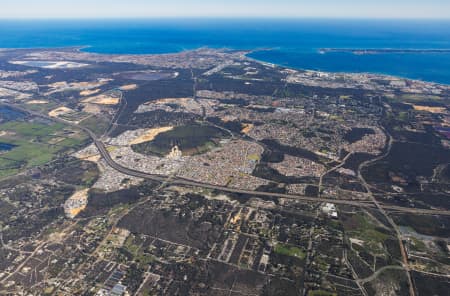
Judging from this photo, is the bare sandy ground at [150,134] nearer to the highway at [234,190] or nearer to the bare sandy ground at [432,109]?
the highway at [234,190]

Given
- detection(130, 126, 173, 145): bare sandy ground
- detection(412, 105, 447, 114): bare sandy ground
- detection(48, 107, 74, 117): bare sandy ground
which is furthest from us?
detection(412, 105, 447, 114): bare sandy ground

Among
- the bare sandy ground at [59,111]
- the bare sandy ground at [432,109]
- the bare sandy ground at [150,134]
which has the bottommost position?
the bare sandy ground at [150,134]

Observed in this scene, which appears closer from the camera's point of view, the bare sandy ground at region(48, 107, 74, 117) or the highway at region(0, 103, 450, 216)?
the highway at region(0, 103, 450, 216)

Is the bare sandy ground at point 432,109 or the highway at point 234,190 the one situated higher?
the bare sandy ground at point 432,109

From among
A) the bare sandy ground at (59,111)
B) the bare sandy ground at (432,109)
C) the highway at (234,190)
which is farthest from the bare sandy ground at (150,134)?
the bare sandy ground at (432,109)

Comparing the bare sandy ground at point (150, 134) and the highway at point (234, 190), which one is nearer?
the highway at point (234, 190)

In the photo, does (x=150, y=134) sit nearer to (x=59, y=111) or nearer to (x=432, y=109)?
(x=59, y=111)

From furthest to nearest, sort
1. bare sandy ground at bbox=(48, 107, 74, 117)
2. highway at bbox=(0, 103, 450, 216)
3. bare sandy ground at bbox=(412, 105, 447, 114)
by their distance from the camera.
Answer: bare sandy ground at bbox=(412, 105, 447, 114) → bare sandy ground at bbox=(48, 107, 74, 117) → highway at bbox=(0, 103, 450, 216)

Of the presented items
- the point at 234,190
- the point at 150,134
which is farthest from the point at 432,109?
the point at 150,134

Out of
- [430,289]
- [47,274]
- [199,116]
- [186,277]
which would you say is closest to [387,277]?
[430,289]

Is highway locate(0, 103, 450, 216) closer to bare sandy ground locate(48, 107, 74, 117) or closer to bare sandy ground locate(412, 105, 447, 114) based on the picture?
bare sandy ground locate(48, 107, 74, 117)

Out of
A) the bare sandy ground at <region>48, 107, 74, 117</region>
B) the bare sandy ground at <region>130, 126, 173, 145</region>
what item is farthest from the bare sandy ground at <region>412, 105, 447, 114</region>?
the bare sandy ground at <region>48, 107, 74, 117</region>
